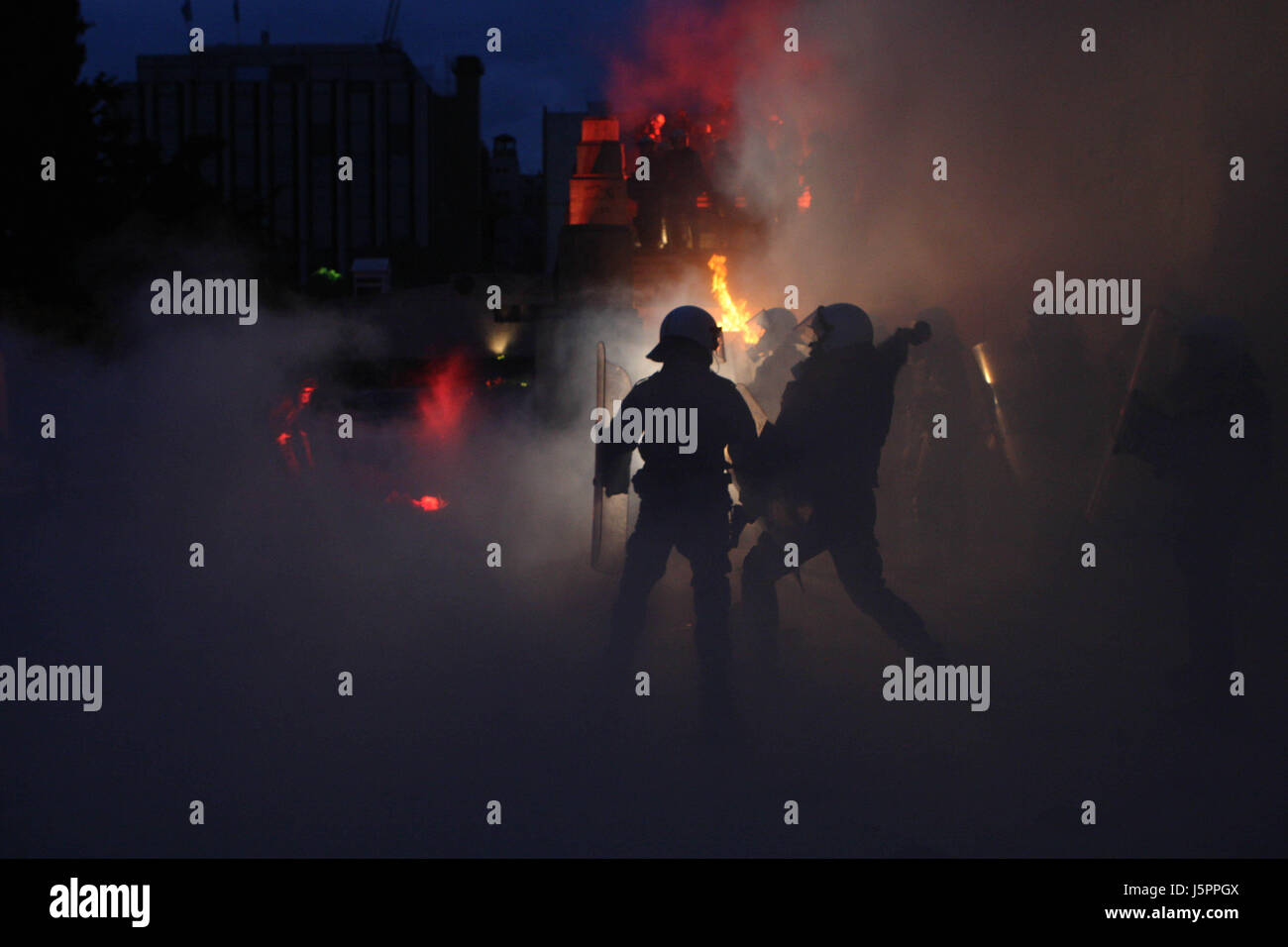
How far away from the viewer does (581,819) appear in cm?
331

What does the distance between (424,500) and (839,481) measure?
18.4 feet

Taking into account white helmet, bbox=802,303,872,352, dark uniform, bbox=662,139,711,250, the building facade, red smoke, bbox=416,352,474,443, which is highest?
the building facade

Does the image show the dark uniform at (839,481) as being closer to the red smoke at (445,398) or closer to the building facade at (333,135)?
the red smoke at (445,398)

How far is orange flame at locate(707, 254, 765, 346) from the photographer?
13113 mm

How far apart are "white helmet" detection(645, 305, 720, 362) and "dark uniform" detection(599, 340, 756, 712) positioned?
45mm

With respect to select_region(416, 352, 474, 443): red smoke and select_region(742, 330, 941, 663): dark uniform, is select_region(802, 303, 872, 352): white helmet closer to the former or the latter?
select_region(742, 330, 941, 663): dark uniform

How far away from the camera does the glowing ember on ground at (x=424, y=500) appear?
9.00m

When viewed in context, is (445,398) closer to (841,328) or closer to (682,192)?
(682,192)

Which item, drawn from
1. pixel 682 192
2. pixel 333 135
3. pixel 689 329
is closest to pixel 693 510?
Result: pixel 689 329

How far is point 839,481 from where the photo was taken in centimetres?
448

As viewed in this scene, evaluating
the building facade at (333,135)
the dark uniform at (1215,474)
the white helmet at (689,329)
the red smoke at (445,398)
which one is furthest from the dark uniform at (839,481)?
the building facade at (333,135)

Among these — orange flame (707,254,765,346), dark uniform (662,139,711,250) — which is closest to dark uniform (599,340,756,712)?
orange flame (707,254,765,346)
